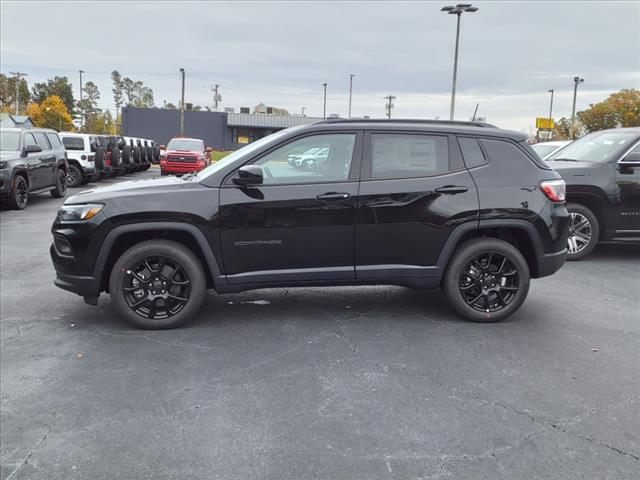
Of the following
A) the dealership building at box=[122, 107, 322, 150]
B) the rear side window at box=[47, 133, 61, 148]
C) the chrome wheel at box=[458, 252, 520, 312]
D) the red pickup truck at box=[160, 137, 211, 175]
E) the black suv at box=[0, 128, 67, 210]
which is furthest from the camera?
the dealership building at box=[122, 107, 322, 150]

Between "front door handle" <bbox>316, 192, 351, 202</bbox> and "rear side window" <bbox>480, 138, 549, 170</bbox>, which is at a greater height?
"rear side window" <bbox>480, 138, 549, 170</bbox>

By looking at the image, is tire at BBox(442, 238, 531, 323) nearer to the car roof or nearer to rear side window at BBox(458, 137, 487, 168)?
rear side window at BBox(458, 137, 487, 168)

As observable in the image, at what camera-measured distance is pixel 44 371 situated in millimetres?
4125

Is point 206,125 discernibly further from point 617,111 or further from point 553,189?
point 553,189

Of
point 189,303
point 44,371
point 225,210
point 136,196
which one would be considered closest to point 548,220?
point 225,210

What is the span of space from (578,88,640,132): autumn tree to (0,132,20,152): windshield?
216 feet

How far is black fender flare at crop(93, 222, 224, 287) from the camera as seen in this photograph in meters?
4.84

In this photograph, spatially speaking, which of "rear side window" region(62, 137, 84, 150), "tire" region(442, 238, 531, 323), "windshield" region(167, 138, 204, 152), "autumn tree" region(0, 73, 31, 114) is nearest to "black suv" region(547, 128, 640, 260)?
"tire" region(442, 238, 531, 323)

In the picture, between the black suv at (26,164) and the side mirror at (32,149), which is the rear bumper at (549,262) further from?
the side mirror at (32,149)

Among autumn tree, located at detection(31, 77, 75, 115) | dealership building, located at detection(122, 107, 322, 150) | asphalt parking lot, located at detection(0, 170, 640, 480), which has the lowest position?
asphalt parking lot, located at detection(0, 170, 640, 480)

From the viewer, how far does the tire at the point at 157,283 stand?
15.9ft

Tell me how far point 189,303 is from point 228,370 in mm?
1006

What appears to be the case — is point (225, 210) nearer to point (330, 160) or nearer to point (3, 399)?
point (330, 160)

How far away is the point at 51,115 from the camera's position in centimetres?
9012
